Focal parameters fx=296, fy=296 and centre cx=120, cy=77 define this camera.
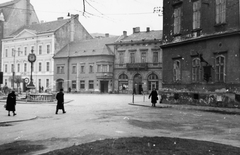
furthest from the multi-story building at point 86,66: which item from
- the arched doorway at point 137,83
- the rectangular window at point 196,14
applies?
the rectangular window at point 196,14

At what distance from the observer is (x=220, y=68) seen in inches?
875

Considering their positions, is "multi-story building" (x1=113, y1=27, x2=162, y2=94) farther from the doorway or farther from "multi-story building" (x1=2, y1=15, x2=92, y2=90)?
"multi-story building" (x1=2, y1=15, x2=92, y2=90)

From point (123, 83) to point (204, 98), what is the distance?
34.9 meters

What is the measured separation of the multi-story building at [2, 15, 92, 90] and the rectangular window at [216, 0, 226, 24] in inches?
1742

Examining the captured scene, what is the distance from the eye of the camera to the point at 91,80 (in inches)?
2363

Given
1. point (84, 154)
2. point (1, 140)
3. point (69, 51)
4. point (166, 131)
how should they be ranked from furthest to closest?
point (69, 51) → point (166, 131) → point (1, 140) → point (84, 154)

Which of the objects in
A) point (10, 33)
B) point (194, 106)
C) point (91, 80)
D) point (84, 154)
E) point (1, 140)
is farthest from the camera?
point (10, 33)

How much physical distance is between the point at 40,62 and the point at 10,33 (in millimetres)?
13983

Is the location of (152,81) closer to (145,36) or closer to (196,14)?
(145,36)

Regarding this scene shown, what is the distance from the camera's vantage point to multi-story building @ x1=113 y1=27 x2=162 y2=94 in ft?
178

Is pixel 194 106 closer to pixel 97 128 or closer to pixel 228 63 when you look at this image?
pixel 228 63

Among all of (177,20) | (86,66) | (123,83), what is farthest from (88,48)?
(177,20)

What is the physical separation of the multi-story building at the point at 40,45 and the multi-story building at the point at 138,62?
1385 cm

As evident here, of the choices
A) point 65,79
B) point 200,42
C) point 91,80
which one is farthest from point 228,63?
point 65,79
